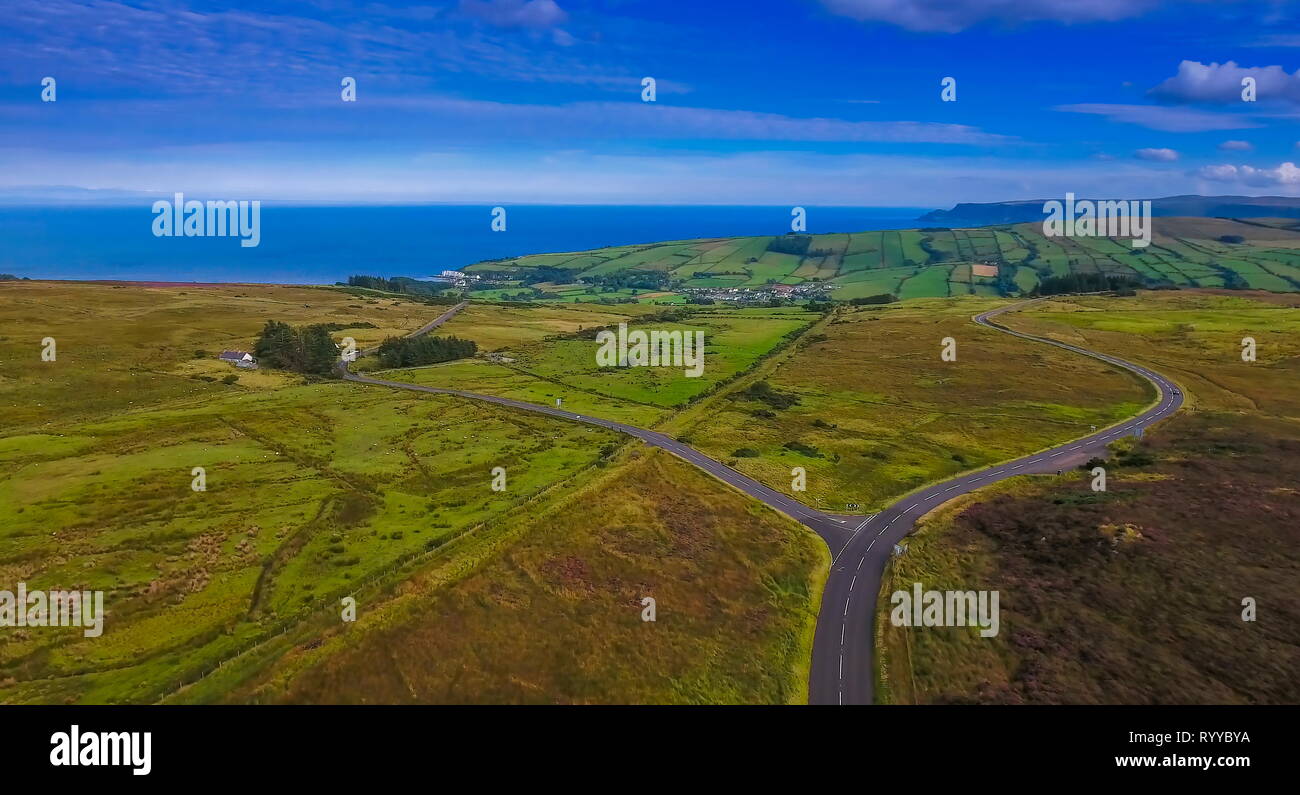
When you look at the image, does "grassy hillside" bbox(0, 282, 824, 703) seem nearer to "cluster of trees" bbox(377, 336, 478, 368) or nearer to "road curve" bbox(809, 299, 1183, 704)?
"road curve" bbox(809, 299, 1183, 704)

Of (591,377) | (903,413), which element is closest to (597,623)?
(903,413)

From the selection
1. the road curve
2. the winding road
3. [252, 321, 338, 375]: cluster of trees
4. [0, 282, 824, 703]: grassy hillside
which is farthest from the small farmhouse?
the road curve

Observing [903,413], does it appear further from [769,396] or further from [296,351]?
[296,351]

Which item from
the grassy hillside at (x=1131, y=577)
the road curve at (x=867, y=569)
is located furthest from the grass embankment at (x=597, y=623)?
the grassy hillside at (x=1131, y=577)

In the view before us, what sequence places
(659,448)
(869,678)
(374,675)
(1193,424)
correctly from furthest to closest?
(1193,424) < (659,448) < (869,678) < (374,675)

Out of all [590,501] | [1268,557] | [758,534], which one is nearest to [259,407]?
[590,501]
